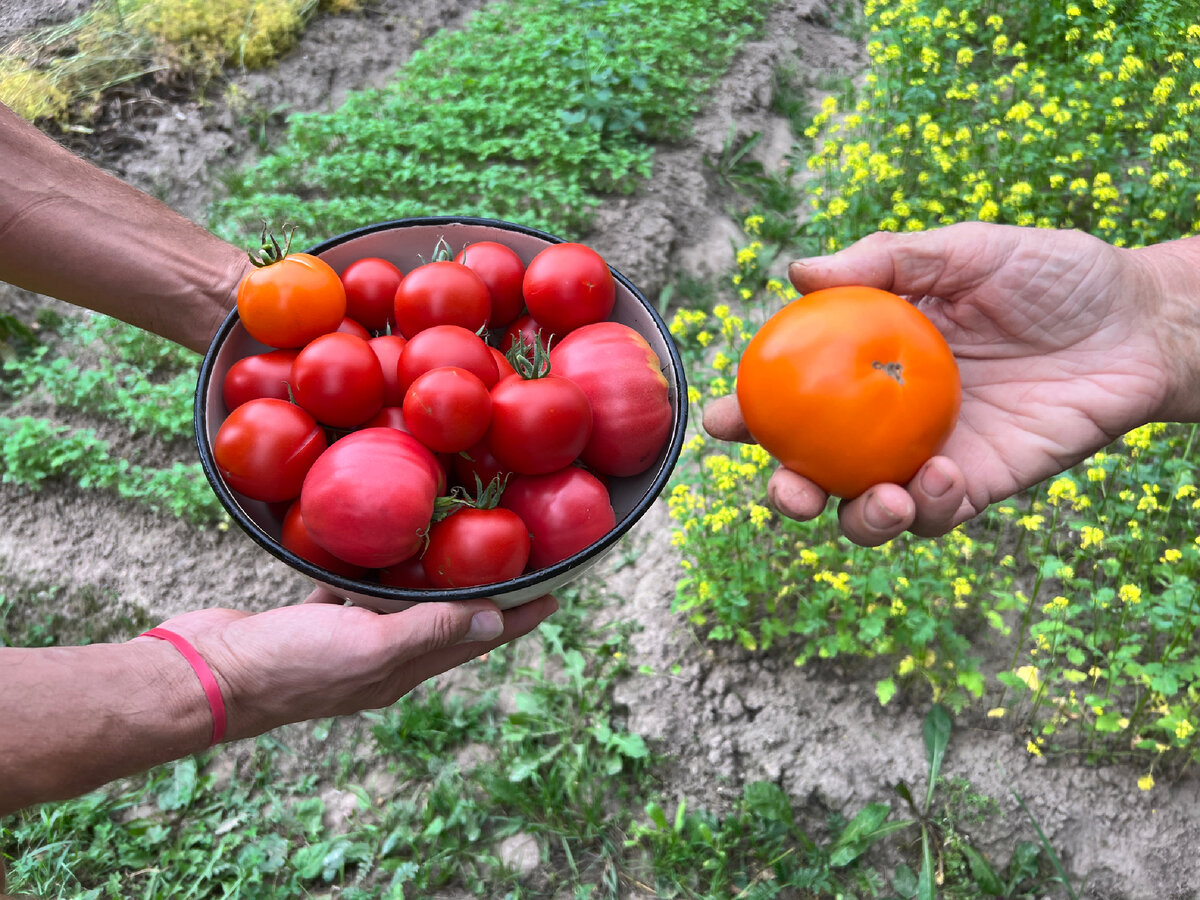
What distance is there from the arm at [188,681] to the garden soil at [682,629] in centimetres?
117

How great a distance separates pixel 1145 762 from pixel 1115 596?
1.49 ft

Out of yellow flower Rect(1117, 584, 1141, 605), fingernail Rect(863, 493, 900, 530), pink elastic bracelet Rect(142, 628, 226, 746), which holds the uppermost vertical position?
fingernail Rect(863, 493, 900, 530)

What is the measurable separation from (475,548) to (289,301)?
57cm

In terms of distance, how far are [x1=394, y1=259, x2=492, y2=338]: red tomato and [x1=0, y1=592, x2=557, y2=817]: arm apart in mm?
Answer: 543

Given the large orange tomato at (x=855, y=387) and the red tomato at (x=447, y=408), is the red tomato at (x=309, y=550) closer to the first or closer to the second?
the red tomato at (x=447, y=408)

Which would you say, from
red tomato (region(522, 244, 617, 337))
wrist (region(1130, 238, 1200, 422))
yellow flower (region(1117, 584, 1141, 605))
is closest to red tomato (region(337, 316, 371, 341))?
red tomato (region(522, 244, 617, 337))

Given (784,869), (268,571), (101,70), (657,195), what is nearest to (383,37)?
(101,70)

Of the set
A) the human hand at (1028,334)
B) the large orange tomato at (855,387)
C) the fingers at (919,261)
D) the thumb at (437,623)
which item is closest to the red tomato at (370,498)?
the thumb at (437,623)

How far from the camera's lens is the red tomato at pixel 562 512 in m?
1.61

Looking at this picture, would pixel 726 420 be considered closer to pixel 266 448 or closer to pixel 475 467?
pixel 475 467

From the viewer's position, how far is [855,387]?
1624mm

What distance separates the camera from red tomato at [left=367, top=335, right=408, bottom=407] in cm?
173

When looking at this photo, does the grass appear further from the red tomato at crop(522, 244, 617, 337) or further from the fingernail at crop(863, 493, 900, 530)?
the red tomato at crop(522, 244, 617, 337)

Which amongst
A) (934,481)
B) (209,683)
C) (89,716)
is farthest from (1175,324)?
(89,716)
